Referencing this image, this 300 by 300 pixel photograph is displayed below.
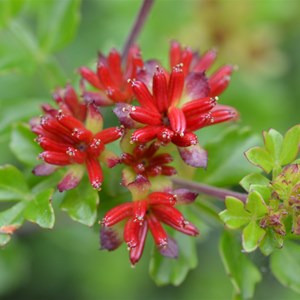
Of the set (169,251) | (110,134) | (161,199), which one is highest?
(110,134)

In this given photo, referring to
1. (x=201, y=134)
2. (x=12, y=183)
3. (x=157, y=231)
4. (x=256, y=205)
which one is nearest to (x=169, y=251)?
(x=157, y=231)

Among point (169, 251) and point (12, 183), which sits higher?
point (12, 183)

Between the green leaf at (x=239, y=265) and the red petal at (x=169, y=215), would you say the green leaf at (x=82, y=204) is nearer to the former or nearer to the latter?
the red petal at (x=169, y=215)

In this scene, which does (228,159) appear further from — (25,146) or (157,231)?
(25,146)

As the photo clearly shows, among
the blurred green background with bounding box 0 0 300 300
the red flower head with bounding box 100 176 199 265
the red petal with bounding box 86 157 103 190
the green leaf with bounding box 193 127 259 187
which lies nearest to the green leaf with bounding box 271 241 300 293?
the green leaf with bounding box 193 127 259 187

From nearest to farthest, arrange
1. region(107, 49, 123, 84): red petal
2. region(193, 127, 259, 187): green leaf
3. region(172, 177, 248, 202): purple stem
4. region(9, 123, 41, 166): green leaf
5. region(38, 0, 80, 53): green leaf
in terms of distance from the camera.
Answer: region(172, 177, 248, 202): purple stem < region(107, 49, 123, 84): red petal < region(9, 123, 41, 166): green leaf < region(193, 127, 259, 187): green leaf < region(38, 0, 80, 53): green leaf

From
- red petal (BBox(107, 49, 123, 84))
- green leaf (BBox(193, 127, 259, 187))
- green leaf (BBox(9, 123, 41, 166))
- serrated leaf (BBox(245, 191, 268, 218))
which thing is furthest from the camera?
green leaf (BBox(193, 127, 259, 187))

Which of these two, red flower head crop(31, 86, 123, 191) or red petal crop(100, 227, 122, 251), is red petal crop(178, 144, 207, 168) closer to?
red flower head crop(31, 86, 123, 191)
